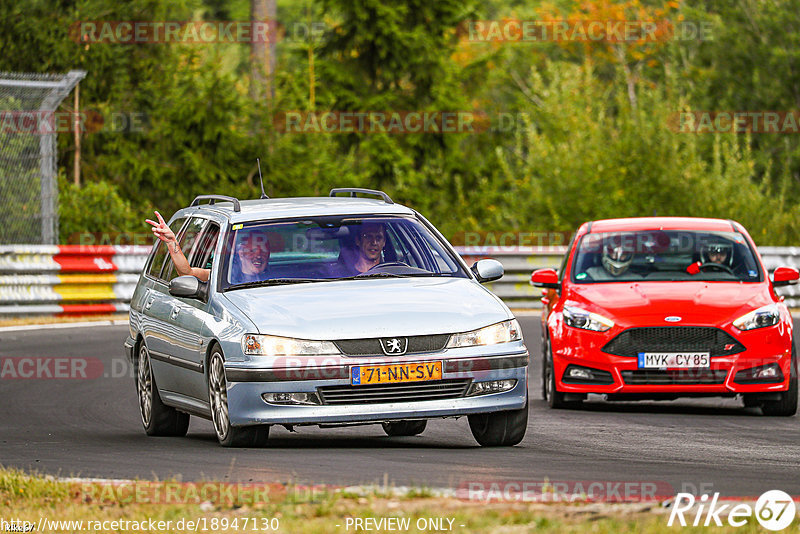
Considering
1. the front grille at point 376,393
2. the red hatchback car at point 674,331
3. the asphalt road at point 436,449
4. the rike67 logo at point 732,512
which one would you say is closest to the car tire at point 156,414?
the asphalt road at point 436,449

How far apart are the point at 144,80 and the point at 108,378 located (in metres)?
19.9

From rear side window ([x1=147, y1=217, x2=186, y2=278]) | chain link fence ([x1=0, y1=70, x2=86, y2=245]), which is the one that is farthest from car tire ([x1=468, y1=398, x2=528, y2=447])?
chain link fence ([x1=0, y1=70, x2=86, y2=245])

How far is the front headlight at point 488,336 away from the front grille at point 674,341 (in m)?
3.56

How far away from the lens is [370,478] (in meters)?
8.21

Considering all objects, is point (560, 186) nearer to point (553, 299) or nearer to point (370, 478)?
point (553, 299)

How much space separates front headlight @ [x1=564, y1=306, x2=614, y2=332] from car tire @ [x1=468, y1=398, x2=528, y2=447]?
11.1 feet

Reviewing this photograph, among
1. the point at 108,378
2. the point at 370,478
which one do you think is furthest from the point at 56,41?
the point at 370,478

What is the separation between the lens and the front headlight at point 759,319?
1349 cm

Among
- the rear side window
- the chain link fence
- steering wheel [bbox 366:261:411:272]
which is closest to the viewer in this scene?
steering wheel [bbox 366:261:411:272]

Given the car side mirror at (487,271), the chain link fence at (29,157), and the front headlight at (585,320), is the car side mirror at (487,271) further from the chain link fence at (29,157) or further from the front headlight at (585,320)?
the chain link fence at (29,157)

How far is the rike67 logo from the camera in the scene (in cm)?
658

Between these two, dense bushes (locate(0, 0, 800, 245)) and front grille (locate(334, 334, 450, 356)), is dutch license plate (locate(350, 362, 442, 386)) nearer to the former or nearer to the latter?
front grille (locate(334, 334, 450, 356))

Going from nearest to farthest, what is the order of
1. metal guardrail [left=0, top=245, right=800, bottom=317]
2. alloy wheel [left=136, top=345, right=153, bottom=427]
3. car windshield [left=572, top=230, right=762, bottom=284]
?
1. alloy wheel [left=136, top=345, right=153, bottom=427]
2. car windshield [left=572, top=230, right=762, bottom=284]
3. metal guardrail [left=0, top=245, right=800, bottom=317]

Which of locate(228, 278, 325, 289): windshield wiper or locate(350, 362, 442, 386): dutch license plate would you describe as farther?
locate(228, 278, 325, 289): windshield wiper
